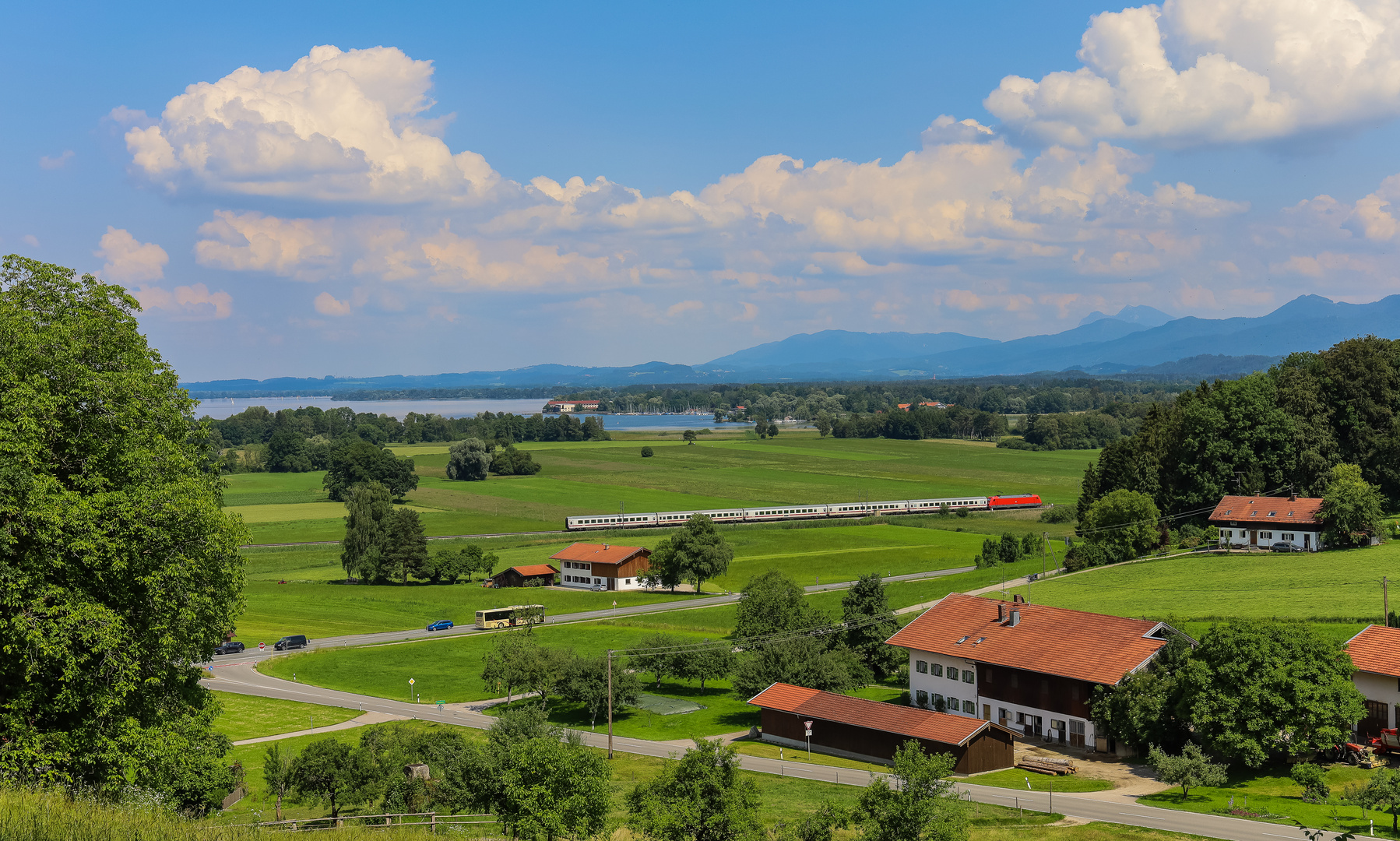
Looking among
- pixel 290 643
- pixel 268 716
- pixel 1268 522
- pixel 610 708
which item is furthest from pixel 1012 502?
pixel 268 716

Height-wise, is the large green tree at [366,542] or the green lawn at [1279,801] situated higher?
the large green tree at [366,542]

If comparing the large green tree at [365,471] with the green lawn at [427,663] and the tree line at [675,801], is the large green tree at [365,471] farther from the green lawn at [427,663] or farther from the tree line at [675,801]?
the tree line at [675,801]

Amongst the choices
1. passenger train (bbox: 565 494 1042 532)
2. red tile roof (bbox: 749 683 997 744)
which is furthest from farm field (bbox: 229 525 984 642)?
red tile roof (bbox: 749 683 997 744)

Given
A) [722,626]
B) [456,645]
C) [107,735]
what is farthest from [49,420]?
[722,626]

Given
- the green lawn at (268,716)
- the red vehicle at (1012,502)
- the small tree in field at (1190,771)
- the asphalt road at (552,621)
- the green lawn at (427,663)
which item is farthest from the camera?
the red vehicle at (1012,502)

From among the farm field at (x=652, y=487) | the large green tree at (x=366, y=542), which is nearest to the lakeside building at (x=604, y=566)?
the large green tree at (x=366, y=542)

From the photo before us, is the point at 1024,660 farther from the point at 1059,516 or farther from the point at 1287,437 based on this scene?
the point at 1059,516

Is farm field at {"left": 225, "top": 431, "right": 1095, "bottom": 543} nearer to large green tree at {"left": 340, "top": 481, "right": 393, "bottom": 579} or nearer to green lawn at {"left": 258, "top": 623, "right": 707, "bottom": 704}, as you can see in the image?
large green tree at {"left": 340, "top": 481, "right": 393, "bottom": 579}
